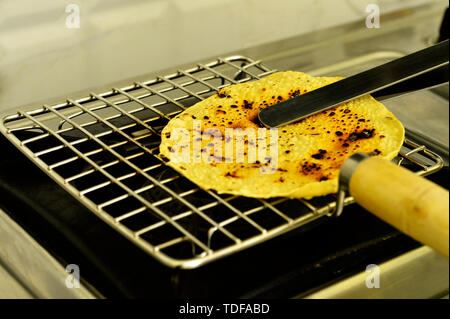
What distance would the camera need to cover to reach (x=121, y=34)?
1294 mm

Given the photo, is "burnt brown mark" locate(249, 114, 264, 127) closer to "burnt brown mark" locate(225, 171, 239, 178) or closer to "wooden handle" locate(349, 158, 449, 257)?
"burnt brown mark" locate(225, 171, 239, 178)

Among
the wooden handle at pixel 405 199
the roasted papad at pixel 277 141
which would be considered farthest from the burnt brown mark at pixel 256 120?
the wooden handle at pixel 405 199

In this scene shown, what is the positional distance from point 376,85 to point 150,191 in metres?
0.33

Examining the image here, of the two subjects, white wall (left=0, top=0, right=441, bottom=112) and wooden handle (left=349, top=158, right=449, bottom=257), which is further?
white wall (left=0, top=0, right=441, bottom=112)

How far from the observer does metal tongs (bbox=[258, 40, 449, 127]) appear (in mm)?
825

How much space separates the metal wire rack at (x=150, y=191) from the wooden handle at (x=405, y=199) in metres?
0.07

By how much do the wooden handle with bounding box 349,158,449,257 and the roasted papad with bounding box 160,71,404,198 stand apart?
9cm

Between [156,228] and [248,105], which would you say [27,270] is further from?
[248,105]

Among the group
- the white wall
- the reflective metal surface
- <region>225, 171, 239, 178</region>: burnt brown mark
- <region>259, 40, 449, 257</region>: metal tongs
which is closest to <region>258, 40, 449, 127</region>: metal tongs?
<region>259, 40, 449, 257</region>: metal tongs

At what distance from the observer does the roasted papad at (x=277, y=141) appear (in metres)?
0.73

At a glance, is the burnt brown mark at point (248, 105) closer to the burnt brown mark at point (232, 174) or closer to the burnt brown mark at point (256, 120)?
the burnt brown mark at point (256, 120)

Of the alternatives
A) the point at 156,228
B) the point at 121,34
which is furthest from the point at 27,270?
the point at 121,34

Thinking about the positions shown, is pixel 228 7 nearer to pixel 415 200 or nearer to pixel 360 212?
pixel 360 212
